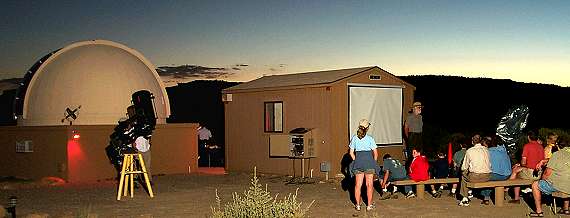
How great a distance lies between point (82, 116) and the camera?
17.7 metres

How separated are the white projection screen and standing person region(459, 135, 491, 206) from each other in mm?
4831

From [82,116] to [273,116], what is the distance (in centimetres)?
474

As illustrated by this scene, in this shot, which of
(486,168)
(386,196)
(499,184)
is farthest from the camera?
(386,196)

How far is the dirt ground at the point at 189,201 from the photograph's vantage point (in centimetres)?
1039

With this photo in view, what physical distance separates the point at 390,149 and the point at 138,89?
668cm

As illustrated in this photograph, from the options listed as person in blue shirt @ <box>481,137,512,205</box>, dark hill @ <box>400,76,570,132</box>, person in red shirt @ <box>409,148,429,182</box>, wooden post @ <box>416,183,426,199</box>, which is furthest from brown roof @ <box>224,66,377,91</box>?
dark hill @ <box>400,76,570,132</box>

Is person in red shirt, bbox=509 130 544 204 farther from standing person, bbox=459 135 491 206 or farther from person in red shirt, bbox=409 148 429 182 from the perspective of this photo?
person in red shirt, bbox=409 148 429 182

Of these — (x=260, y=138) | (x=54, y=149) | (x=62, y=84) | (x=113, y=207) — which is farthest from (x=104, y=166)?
(x=113, y=207)

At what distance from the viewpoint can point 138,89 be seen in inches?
733

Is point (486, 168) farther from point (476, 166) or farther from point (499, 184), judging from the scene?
point (499, 184)

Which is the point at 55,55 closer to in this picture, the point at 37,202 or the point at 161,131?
the point at 161,131

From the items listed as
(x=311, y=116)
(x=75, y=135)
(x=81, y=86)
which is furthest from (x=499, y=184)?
(x=81, y=86)

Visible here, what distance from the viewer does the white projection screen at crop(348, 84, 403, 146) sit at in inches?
623

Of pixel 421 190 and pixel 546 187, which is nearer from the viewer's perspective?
pixel 546 187
